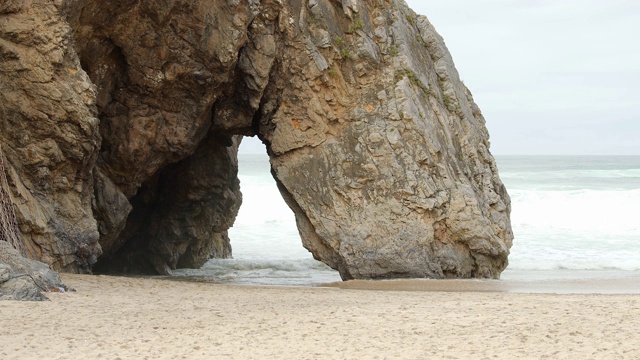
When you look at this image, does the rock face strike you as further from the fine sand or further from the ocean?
the fine sand

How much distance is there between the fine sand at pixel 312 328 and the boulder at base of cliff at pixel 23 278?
0.82ft

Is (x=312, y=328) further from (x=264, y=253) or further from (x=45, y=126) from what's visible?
(x=264, y=253)

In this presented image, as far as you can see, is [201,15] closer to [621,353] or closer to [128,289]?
[128,289]

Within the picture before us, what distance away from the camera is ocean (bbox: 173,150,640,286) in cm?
1745

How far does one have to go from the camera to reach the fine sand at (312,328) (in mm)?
6746

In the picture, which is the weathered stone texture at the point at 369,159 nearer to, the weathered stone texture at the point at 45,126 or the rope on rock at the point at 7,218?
the weathered stone texture at the point at 45,126

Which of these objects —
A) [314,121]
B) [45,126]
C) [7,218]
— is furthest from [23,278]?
[314,121]

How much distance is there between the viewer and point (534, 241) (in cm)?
2545

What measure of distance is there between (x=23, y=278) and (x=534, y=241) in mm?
19307

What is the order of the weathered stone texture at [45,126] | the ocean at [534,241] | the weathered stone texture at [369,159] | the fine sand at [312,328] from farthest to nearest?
the ocean at [534,241]
the weathered stone texture at [369,159]
the weathered stone texture at [45,126]
the fine sand at [312,328]

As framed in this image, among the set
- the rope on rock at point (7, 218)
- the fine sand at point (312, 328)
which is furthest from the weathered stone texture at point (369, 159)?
the rope on rock at point (7, 218)

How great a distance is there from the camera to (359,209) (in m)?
14.5

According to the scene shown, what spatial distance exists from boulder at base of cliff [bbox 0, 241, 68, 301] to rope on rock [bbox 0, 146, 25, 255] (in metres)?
0.87

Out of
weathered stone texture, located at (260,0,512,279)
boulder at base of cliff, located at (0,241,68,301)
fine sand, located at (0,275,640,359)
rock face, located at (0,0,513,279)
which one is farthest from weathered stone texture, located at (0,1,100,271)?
weathered stone texture, located at (260,0,512,279)
